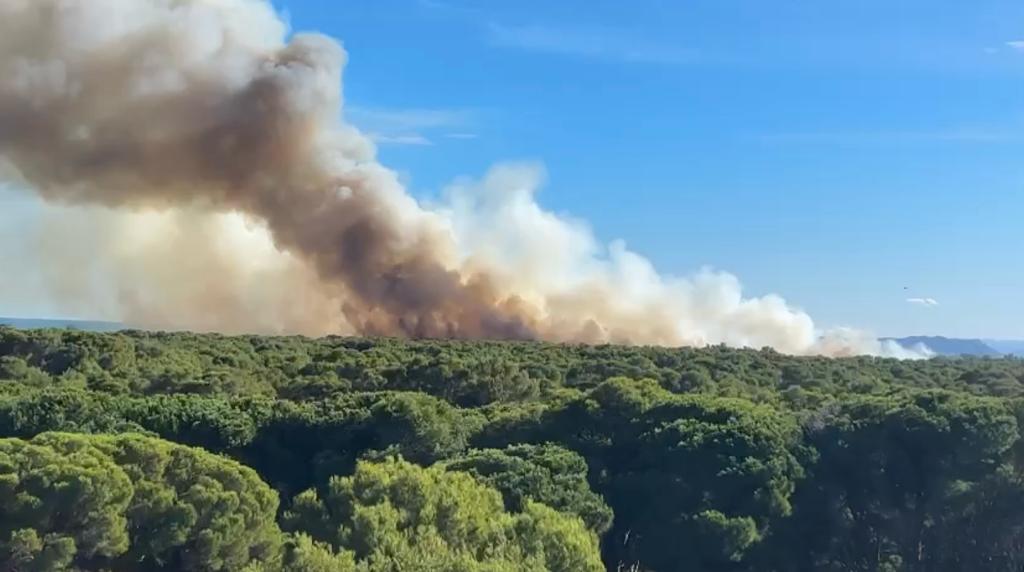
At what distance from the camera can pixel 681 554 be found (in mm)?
31094

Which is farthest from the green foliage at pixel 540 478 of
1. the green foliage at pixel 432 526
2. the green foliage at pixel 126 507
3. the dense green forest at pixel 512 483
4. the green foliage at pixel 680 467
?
the green foliage at pixel 126 507

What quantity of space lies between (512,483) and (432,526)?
5833mm

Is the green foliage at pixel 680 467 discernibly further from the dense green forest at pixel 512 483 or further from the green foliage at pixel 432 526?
the green foliage at pixel 432 526

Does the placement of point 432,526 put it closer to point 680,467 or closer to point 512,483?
point 512,483

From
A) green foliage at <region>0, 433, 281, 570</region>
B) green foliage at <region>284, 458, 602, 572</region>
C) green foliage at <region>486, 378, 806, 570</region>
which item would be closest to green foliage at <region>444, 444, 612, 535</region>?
green foliage at <region>486, 378, 806, 570</region>

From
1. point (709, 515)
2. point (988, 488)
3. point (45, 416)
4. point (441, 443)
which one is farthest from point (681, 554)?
point (45, 416)

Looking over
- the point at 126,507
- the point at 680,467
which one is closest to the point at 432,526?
the point at 126,507

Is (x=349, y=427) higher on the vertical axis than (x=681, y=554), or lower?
higher

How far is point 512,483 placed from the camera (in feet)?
95.4

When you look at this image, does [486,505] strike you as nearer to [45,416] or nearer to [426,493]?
[426,493]

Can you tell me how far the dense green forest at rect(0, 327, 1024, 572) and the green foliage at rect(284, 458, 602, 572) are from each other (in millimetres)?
57

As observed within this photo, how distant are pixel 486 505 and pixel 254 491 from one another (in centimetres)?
554

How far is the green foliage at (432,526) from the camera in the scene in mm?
22328

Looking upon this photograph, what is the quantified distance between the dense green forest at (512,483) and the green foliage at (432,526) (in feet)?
0.19
